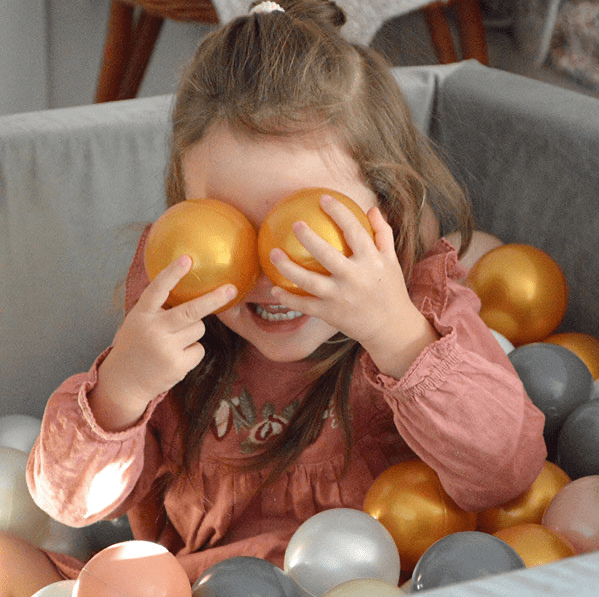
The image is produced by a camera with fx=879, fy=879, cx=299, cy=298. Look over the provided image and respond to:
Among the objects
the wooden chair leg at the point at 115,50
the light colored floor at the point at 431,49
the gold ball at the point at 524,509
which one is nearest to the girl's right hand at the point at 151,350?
the gold ball at the point at 524,509

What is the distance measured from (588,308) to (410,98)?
0.40 metres

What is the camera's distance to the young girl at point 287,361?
722mm

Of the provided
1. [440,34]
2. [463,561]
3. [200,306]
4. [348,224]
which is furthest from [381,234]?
[440,34]

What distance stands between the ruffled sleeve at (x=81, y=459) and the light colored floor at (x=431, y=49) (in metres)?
1.31

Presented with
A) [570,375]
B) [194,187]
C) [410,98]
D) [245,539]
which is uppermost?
[194,187]

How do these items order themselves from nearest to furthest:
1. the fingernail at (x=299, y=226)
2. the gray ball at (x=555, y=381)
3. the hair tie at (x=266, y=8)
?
the fingernail at (x=299, y=226), the hair tie at (x=266, y=8), the gray ball at (x=555, y=381)

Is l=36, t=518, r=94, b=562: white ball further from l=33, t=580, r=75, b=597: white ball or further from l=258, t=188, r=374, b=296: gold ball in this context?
l=258, t=188, r=374, b=296: gold ball

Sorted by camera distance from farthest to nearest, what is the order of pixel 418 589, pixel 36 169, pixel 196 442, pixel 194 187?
pixel 36 169, pixel 196 442, pixel 194 187, pixel 418 589

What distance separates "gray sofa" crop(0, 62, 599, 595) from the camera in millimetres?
1123

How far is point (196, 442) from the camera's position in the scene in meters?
0.92

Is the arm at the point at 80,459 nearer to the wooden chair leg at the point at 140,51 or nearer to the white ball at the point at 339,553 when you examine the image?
the white ball at the point at 339,553

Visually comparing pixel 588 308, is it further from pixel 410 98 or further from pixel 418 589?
pixel 418 589

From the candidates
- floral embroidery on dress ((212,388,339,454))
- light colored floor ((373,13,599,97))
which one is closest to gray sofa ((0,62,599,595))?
floral embroidery on dress ((212,388,339,454))

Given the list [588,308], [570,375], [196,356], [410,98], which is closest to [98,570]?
[196,356]
